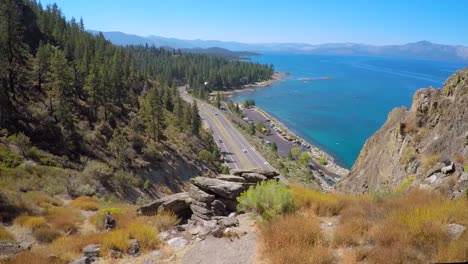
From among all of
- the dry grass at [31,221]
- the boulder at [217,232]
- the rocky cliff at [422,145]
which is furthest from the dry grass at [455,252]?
the dry grass at [31,221]

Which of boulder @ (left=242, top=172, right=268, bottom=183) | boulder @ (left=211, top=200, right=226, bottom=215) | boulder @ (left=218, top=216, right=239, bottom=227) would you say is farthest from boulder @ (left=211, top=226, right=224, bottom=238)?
boulder @ (left=242, top=172, right=268, bottom=183)

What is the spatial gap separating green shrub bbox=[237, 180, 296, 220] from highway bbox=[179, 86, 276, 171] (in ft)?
184

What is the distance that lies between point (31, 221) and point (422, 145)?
64.7 ft

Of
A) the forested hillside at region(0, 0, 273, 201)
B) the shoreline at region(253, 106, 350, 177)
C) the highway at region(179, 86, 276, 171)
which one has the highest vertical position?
the forested hillside at region(0, 0, 273, 201)

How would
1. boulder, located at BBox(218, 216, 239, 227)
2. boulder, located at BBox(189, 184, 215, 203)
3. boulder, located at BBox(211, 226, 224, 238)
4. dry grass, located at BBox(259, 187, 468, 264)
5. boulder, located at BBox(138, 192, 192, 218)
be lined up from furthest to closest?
boulder, located at BBox(138, 192, 192, 218) → boulder, located at BBox(189, 184, 215, 203) → boulder, located at BBox(218, 216, 239, 227) → boulder, located at BBox(211, 226, 224, 238) → dry grass, located at BBox(259, 187, 468, 264)

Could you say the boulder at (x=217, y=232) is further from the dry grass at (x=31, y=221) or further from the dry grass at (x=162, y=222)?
the dry grass at (x=31, y=221)

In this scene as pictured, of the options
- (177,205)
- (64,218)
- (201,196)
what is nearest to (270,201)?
(201,196)

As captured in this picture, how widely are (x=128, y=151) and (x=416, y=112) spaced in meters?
37.4

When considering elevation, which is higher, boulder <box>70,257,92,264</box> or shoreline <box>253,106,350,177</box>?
boulder <box>70,257,92,264</box>

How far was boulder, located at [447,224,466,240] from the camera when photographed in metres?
6.85

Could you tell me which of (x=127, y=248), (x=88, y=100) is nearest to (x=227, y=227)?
(x=127, y=248)

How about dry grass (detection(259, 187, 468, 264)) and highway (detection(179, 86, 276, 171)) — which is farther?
highway (detection(179, 86, 276, 171))

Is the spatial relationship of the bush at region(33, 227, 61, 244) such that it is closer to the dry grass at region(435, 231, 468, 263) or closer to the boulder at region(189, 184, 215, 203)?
the boulder at region(189, 184, 215, 203)

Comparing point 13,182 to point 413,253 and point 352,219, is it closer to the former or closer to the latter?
point 352,219
